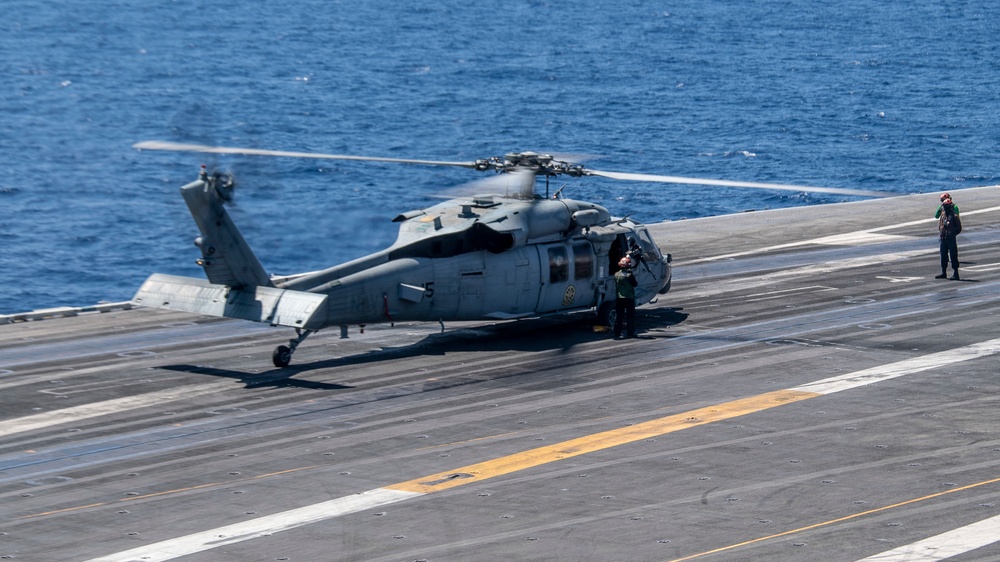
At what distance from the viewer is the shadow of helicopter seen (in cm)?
2370

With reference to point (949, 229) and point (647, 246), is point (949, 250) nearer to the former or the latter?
point (949, 229)

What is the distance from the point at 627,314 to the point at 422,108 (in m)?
74.3

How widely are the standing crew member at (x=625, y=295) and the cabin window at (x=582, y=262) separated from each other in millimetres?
849

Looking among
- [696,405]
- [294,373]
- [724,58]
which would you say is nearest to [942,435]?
[696,405]

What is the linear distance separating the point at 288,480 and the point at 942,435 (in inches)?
383

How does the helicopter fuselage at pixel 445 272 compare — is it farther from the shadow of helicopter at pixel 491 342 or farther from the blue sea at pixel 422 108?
the blue sea at pixel 422 108

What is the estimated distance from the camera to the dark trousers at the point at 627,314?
1051 inches

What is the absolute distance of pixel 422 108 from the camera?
99188 millimetres

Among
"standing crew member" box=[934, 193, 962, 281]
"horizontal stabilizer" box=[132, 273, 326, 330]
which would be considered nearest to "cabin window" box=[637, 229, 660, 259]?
"standing crew member" box=[934, 193, 962, 281]

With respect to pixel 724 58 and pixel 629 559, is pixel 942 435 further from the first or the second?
pixel 724 58

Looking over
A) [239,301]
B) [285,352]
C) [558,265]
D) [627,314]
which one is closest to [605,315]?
[627,314]

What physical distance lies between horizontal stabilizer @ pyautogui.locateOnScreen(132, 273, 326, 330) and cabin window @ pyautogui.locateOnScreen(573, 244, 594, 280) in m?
6.24

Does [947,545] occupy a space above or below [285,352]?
below

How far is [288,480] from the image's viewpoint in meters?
17.6
